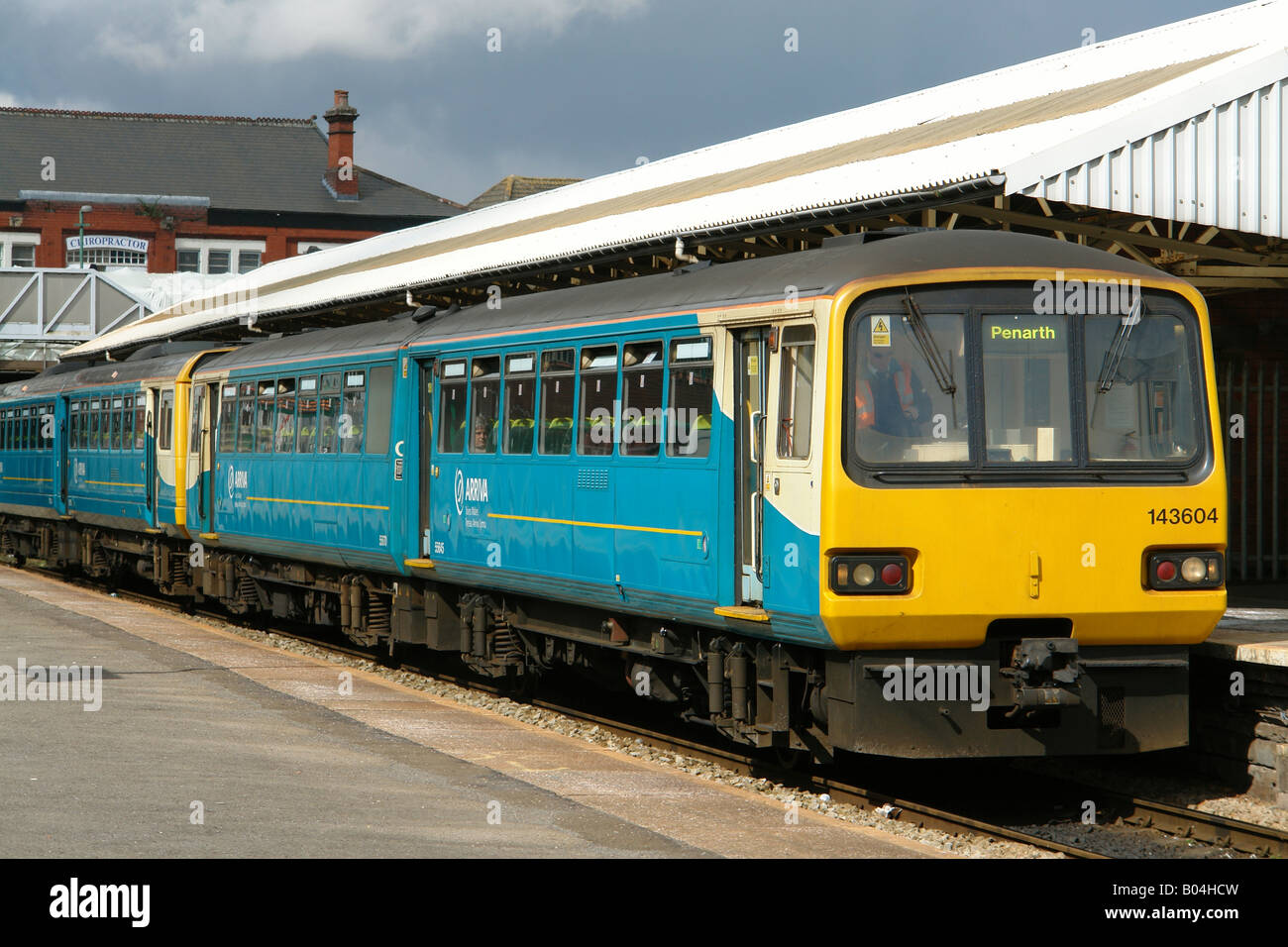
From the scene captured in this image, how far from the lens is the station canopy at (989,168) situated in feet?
36.7

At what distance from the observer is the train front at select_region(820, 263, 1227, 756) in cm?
845

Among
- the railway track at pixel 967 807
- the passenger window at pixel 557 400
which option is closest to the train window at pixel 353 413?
the railway track at pixel 967 807

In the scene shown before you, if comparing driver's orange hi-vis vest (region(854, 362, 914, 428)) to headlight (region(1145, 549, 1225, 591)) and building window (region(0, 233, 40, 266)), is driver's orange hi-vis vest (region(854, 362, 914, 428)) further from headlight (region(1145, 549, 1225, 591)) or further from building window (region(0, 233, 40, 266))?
building window (region(0, 233, 40, 266))

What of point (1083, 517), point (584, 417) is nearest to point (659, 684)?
point (584, 417)

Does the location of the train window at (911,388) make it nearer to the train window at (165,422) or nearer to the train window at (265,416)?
the train window at (265,416)

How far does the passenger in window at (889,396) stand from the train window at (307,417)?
8.52 metres

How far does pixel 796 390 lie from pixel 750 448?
580mm

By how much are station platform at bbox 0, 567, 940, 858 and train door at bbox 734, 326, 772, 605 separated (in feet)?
4.19

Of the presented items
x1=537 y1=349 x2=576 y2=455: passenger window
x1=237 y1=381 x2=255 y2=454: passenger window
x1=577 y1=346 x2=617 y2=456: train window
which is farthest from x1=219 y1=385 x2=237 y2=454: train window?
x1=577 y1=346 x2=617 y2=456: train window
